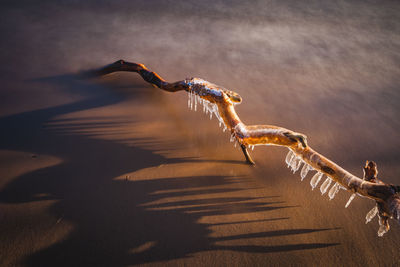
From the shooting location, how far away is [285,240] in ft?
4.60

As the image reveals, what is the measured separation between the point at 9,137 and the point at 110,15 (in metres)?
3.04

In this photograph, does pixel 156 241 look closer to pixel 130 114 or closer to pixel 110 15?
pixel 130 114

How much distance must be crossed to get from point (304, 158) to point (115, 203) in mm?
1100

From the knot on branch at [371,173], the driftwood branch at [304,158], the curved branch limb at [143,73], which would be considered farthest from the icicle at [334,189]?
the curved branch limb at [143,73]

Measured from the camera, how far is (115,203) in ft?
5.06

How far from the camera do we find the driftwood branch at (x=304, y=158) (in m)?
A: 1.12

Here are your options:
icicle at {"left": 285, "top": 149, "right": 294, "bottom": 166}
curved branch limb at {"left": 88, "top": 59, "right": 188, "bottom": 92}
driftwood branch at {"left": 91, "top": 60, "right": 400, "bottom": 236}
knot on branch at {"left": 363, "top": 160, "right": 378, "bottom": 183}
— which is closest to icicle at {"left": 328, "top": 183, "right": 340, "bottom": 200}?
driftwood branch at {"left": 91, "top": 60, "right": 400, "bottom": 236}

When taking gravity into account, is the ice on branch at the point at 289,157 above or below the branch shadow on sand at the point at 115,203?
above

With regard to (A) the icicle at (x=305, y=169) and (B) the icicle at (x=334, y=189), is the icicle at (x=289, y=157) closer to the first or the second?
(A) the icicle at (x=305, y=169)

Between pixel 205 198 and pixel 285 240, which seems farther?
pixel 205 198

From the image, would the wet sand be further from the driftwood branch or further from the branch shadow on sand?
the driftwood branch

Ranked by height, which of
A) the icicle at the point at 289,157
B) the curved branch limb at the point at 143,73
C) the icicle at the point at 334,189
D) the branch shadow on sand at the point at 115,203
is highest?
the curved branch limb at the point at 143,73

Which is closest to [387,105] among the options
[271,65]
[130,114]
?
[271,65]

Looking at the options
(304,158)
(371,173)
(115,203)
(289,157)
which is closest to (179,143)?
(115,203)
